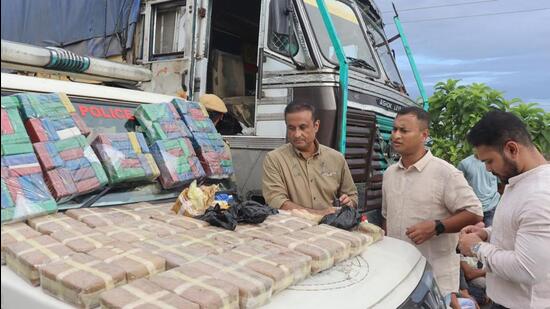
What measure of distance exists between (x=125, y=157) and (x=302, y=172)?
121 cm

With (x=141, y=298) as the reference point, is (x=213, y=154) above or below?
above

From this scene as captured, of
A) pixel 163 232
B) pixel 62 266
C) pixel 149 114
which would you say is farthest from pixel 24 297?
pixel 149 114

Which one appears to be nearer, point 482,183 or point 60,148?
point 60,148

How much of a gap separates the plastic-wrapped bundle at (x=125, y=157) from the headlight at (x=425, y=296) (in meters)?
1.64

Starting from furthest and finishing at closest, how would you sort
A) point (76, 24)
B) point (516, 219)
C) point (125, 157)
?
1. point (76, 24)
2. point (125, 157)
3. point (516, 219)

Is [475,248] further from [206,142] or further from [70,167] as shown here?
[70,167]

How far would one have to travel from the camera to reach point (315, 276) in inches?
69.6

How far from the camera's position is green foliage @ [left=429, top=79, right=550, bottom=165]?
620 centimetres

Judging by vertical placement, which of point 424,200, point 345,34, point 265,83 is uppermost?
point 345,34

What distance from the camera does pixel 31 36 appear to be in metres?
5.98

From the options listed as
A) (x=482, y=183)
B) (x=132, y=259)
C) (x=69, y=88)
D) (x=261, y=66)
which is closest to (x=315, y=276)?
(x=132, y=259)

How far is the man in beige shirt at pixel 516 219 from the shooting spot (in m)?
1.80

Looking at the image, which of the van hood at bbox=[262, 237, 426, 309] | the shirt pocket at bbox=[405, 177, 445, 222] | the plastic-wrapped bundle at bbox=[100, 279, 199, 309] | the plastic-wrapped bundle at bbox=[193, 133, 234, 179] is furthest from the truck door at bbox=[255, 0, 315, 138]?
the plastic-wrapped bundle at bbox=[100, 279, 199, 309]

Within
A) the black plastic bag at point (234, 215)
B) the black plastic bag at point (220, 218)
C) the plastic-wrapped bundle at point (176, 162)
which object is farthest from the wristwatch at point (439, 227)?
the plastic-wrapped bundle at point (176, 162)
